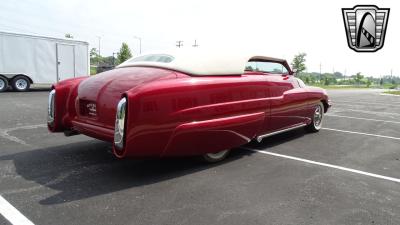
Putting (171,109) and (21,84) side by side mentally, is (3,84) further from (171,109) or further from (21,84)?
(171,109)

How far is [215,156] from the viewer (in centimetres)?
434

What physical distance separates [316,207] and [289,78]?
118 inches

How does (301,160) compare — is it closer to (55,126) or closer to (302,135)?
(302,135)

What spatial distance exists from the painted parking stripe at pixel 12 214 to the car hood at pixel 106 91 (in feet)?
4.16

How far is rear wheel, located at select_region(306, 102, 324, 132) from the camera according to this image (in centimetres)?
663

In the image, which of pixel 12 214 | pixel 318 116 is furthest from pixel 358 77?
pixel 12 214

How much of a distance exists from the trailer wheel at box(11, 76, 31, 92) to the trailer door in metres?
1.51

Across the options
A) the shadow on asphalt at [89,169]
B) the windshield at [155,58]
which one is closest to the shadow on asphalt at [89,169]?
the shadow on asphalt at [89,169]

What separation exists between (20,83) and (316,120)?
13.5 m

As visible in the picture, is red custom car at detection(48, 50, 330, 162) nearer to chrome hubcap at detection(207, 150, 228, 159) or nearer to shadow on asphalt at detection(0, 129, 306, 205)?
chrome hubcap at detection(207, 150, 228, 159)

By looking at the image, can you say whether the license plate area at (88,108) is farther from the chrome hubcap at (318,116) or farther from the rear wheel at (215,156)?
the chrome hubcap at (318,116)

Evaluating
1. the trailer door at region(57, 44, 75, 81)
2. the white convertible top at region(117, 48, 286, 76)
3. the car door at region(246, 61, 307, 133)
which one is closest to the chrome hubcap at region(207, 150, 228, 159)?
the car door at region(246, 61, 307, 133)

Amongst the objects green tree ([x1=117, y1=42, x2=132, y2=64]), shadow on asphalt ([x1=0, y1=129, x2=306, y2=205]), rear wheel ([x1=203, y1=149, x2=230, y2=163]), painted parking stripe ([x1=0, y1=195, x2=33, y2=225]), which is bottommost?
painted parking stripe ([x1=0, y1=195, x2=33, y2=225])

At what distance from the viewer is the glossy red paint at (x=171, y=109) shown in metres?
3.43
